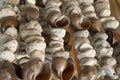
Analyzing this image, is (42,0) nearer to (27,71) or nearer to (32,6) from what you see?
(32,6)

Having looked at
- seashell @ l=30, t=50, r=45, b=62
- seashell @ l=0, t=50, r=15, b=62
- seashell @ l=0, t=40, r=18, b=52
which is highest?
seashell @ l=0, t=40, r=18, b=52

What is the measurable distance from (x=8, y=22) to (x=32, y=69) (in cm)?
11

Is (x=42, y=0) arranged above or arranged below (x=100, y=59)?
above

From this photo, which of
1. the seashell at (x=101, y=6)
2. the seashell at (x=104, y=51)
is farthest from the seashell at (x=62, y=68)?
the seashell at (x=101, y=6)

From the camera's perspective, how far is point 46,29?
0.76m

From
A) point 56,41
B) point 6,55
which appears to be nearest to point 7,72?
point 6,55

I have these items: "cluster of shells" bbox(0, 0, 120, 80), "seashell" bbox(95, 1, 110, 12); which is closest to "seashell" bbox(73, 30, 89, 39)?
"cluster of shells" bbox(0, 0, 120, 80)

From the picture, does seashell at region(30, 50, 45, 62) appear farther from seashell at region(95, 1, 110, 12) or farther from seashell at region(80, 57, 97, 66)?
seashell at region(95, 1, 110, 12)

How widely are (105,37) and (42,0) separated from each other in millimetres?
156

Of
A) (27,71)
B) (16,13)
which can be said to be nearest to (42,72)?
(27,71)

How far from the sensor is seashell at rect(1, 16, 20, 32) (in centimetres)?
71

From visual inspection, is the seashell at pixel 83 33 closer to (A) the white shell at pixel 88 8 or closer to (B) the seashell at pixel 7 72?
(A) the white shell at pixel 88 8

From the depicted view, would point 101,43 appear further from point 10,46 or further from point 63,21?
point 10,46

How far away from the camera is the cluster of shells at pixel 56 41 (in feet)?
2.21
